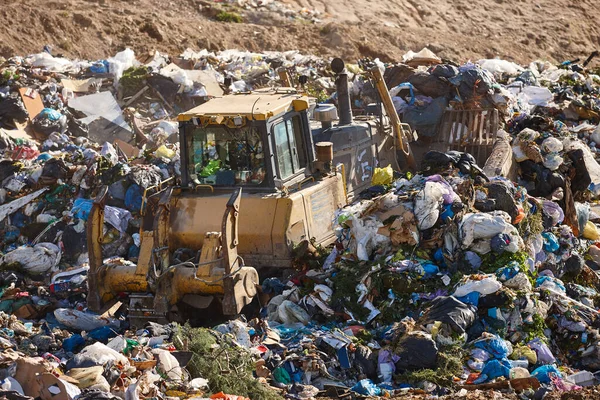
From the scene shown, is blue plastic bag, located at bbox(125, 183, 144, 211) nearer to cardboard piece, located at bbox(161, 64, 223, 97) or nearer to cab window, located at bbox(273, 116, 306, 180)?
cab window, located at bbox(273, 116, 306, 180)

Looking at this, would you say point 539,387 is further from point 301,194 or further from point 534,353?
point 301,194

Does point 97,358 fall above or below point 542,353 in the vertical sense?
above

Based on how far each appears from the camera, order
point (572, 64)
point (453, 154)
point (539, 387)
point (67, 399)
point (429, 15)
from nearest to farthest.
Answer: point (67, 399)
point (539, 387)
point (453, 154)
point (572, 64)
point (429, 15)

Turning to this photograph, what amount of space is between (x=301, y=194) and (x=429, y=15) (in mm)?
22032

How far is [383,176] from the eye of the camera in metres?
9.83

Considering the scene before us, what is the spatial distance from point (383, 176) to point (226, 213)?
287 centimetres

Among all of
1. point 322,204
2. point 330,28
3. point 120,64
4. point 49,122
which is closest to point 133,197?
point 322,204

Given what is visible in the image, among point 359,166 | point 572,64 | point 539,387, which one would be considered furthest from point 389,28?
point 539,387

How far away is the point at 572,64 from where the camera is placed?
722 inches

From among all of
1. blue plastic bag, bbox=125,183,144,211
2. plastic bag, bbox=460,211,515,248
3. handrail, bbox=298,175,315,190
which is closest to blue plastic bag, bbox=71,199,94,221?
blue plastic bag, bbox=125,183,144,211

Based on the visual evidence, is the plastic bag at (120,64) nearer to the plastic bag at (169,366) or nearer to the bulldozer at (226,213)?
the bulldozer at (226,213)

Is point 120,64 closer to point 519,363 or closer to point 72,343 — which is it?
point 72,343

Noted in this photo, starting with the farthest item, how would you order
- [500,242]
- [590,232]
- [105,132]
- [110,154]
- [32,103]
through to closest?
[32,103], [105,132], [110,154], [590,232], [500,242]

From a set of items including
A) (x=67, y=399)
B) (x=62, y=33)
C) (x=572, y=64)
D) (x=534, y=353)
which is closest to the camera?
(x=67, y=399)
